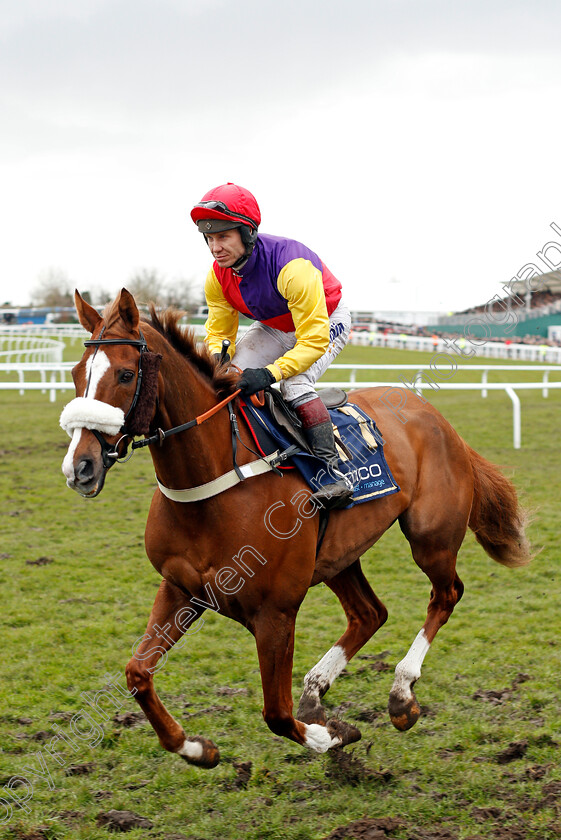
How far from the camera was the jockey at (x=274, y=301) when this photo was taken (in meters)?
3.04

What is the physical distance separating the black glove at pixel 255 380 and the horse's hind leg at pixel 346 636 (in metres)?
1.21

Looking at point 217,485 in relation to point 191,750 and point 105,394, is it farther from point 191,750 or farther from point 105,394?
point 191,750

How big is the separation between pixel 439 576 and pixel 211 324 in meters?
1.66

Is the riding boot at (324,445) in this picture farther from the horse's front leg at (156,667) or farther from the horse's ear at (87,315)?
the horse's ear at (87,315)

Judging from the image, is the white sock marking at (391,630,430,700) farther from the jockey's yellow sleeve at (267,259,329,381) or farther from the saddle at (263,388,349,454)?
the jockey's yellow sleeve at (267,259,329,381)

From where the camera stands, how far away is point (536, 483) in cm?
829

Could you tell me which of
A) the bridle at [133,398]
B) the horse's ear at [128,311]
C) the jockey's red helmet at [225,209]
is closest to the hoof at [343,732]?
the bridle at [133,398]

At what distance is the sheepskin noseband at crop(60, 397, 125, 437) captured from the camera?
2377 mm

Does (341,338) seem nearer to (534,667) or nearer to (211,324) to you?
(211,324)

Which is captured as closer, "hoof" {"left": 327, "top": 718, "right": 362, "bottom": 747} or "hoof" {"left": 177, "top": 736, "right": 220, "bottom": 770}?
"hoof" {"left": 177, "top": 736, "right": 220, "bottom": 770}

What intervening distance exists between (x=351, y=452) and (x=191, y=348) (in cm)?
90

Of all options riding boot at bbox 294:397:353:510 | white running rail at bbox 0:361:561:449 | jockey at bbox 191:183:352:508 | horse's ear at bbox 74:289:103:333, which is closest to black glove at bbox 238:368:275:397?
jockey at bbox 191:183:352:508

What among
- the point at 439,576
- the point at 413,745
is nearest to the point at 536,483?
the point at 439,576

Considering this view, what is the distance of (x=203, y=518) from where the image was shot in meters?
2.86
